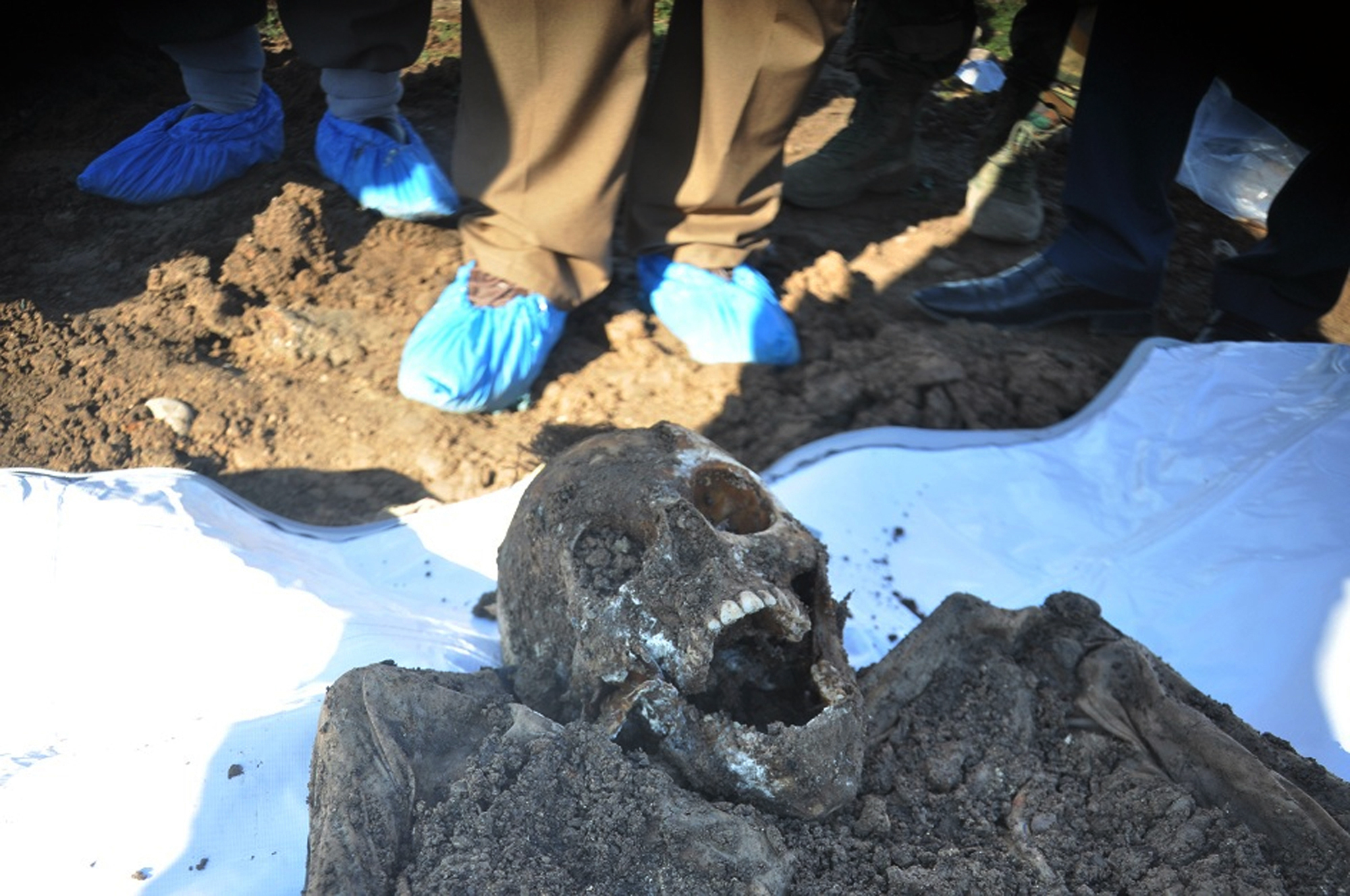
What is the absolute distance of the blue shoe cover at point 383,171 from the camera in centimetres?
350

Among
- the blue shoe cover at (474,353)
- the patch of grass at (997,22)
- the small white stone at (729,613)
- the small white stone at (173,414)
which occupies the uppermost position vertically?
the small white stone at (729,613)

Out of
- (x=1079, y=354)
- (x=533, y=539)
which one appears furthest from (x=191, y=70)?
(x=1079, y=354)

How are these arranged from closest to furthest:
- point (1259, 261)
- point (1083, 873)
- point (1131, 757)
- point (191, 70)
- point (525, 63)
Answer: point (1083, 873) → point (1131, 757) → point (525, 63) → point (1259, 261) → point (191, 70)

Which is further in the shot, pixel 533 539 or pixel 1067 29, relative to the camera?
pixel 1067 29

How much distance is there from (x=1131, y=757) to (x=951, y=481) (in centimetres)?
114

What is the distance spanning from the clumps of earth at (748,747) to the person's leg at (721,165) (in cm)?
143

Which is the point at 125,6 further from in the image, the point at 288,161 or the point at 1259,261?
the point at 1259,261

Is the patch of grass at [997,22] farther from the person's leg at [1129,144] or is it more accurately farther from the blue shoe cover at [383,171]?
the blue shoe cover at [383,171]

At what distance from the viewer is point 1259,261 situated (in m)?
3.17

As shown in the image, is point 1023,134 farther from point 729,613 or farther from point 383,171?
point 729,613

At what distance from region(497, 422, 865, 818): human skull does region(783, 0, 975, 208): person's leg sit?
2.63m

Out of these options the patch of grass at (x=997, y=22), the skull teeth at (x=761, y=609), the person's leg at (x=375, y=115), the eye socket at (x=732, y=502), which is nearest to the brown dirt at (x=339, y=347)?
the person's leg at (x=375, y=115)

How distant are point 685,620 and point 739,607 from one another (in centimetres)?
8

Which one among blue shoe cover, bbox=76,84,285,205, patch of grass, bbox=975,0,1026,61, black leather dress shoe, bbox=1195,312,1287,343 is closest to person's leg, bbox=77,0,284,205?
blue shoe cover, bbox=76,84,285,205
